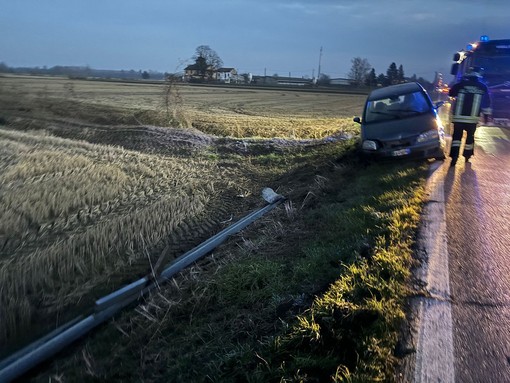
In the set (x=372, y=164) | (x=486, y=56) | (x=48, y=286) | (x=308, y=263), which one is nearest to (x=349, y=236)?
(x=308, y=263)

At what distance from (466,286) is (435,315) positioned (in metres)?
0.68

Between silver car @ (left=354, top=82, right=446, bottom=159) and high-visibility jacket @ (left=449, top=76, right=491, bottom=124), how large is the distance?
1.80 ft

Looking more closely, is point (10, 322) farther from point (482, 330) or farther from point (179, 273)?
point (482, 330)

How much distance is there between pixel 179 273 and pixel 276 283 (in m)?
1.99

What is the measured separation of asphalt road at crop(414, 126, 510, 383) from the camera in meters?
2.78

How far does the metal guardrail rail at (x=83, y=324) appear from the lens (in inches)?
181

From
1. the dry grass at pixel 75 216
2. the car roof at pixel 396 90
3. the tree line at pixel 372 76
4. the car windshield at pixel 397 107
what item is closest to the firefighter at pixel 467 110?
the car windshield at pixel 397 107

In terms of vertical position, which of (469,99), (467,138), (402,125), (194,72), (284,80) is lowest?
(284,80)

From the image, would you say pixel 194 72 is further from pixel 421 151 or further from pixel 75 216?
pixel 75 216

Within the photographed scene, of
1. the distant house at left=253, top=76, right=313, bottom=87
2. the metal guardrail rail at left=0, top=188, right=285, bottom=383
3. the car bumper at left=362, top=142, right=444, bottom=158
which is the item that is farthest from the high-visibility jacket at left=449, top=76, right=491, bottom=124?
the distant house at left=253, top=76, right=313, bottom=87

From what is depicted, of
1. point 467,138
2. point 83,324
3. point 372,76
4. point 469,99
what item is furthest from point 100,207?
point 372,76

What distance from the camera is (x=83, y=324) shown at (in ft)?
16.5

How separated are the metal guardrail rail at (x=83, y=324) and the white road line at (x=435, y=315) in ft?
10.5

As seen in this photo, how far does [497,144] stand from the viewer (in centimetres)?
1173
